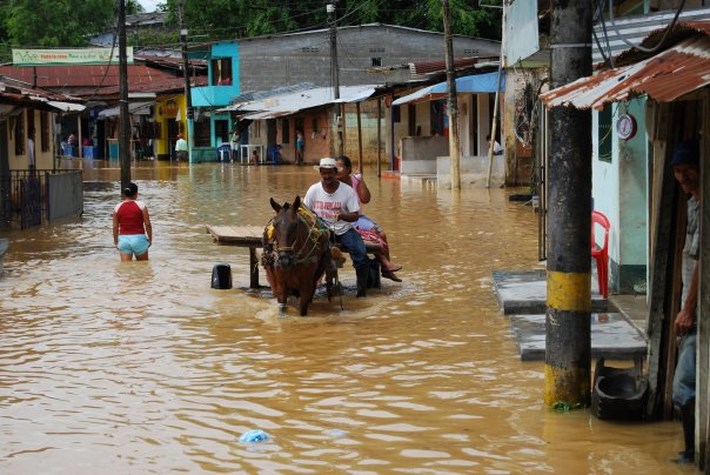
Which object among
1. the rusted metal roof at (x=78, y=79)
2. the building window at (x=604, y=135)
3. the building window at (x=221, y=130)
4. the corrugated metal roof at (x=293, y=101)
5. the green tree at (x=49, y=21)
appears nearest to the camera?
the building window at (x=604, y=135)

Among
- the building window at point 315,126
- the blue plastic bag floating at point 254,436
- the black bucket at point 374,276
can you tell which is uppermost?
the building window at point 315,126

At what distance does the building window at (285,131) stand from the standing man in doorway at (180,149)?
5.30m

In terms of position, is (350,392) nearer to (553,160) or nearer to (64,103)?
(553,160)

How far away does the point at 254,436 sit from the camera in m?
7.26

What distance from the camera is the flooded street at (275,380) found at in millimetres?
6895

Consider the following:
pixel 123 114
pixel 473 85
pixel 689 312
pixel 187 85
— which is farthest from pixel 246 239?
pixel 187 85

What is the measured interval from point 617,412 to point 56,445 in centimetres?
341

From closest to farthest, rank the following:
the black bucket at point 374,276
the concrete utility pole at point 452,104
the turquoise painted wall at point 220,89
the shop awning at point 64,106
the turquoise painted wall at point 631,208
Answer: the turquoise painted wall at point 631,208, the black bucket at point 374,276, the shop awning at point 64,106, the concrete utility pole at point 452,104, the turquoise painted wall at point 220,89

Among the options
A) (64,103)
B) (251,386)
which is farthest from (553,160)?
(64,103)

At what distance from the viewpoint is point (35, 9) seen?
247 feet

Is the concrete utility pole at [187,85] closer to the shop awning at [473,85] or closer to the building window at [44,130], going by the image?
the building window at [44,130]

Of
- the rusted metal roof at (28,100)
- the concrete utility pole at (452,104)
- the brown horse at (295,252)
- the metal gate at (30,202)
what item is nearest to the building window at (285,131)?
the concrete utility pole at (452,104)

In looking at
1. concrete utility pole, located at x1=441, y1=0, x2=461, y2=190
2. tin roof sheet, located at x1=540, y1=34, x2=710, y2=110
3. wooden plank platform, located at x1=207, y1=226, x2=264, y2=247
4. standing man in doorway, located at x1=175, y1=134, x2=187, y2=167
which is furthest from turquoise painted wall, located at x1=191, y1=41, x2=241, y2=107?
tin roof sheet, located at x1=540, y1=34, x2=710, y2=110

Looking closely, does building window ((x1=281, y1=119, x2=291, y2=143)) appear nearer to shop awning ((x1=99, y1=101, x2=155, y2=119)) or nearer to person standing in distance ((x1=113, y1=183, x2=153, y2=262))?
shop awning ((x1=99, y1=101, x2=155, y2=119))
